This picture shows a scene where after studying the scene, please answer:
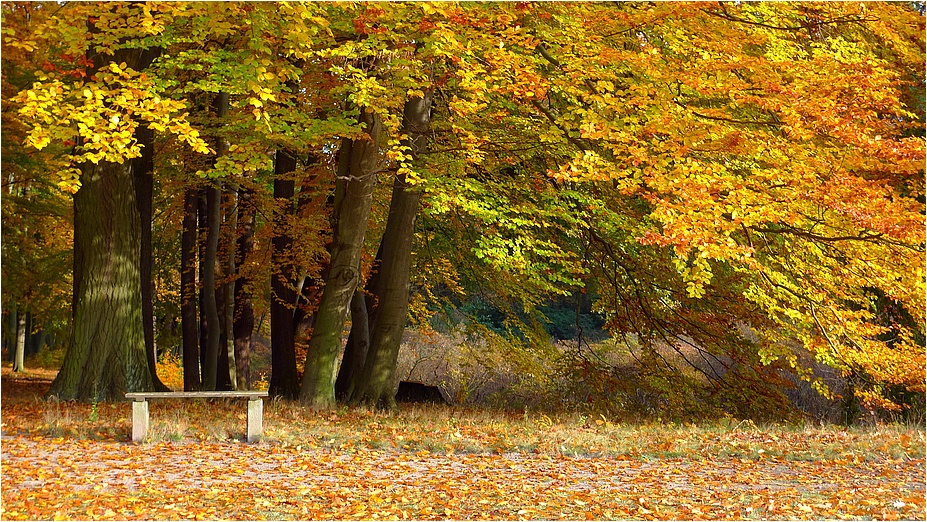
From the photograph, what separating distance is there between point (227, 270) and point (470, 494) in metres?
14.0

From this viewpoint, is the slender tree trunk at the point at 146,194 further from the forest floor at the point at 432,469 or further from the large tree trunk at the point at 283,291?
the forest floor at the point at 432,469

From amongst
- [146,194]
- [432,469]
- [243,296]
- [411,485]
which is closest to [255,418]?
[432,469]

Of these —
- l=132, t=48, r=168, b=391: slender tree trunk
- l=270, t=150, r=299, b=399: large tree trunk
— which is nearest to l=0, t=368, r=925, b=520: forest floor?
l=132, t=48, r=168, b=391: slender tree trunk

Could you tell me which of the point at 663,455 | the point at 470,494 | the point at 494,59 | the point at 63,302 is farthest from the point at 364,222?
the point at 63,302

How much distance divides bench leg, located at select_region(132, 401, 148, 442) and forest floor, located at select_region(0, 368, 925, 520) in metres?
0.12

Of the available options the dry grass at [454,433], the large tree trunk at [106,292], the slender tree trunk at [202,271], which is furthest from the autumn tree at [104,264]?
the slender tree trunk at [202,271]

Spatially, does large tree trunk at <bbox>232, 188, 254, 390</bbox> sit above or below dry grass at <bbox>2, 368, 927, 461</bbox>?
above

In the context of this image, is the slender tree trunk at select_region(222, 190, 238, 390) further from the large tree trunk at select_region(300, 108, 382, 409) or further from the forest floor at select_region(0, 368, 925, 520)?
the forest floor at select_region(0, 368, 925, 520)

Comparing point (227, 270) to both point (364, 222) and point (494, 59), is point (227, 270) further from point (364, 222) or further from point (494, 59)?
point (494, 59)

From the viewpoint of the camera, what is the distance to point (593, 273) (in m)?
16.8

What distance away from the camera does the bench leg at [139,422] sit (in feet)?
31.7

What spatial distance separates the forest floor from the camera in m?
7.14

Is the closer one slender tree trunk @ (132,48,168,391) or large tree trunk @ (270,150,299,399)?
slender tree trunk @ (132,48,168,391)

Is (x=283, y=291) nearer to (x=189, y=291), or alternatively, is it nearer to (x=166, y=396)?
(x=189, y=291)
